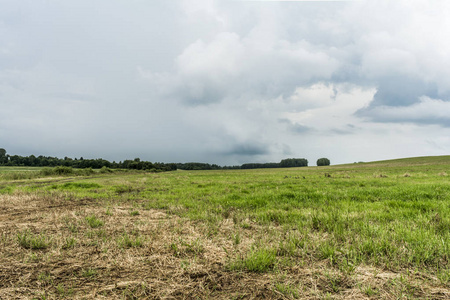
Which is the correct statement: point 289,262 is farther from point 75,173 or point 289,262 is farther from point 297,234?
point 75,173

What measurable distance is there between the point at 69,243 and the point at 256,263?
455cm

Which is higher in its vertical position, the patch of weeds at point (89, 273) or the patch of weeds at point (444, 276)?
the patch of weeds at point (444, 276)

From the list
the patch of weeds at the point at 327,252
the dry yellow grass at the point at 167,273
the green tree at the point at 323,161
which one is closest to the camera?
the dry yellow grass at the point at 167,273

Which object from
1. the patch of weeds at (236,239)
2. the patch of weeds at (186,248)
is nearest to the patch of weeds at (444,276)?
the patch of weeds at (236,239)

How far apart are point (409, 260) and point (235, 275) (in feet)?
10.5

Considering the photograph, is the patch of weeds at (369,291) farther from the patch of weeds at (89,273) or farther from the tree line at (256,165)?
the tree line at (256,165)

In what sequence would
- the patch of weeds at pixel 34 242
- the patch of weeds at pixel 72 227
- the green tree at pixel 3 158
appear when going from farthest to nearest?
the green tree at pixel 3 158
the patch of weeds at pixel 72 227
the patch of weeds at pixel 34 242

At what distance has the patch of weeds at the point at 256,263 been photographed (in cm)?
364

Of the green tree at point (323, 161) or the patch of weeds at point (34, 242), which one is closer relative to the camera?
the patch of weeds at point (34, 242)

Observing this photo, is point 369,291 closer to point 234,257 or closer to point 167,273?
point 234,257

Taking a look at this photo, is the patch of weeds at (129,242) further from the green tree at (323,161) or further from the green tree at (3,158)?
the green tree at (323,161)

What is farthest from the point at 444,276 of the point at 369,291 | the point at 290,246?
the point at 290,246

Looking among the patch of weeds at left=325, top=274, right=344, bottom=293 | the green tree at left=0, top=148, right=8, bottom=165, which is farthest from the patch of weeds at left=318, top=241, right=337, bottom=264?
the green tree at left=0, top=148, right=8, bottom=165

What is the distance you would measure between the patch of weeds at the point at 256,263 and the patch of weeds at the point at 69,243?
3.99 m
